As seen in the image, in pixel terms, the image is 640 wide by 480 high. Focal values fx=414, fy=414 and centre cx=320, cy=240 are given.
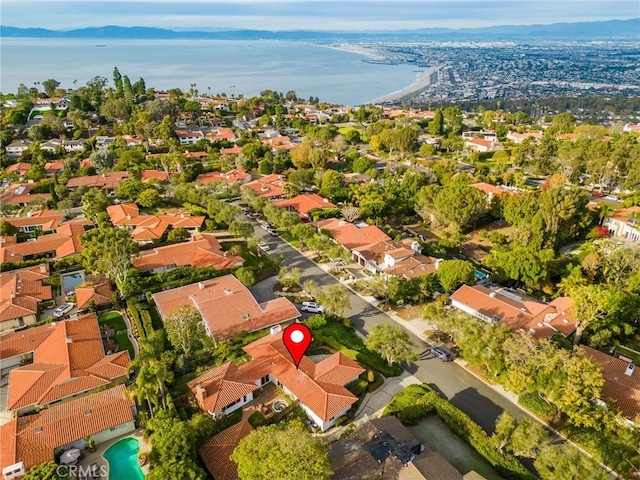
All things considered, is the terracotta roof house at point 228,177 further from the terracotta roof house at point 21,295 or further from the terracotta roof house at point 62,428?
the terracotta roof house at point 62,428

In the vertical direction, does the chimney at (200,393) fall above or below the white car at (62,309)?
above

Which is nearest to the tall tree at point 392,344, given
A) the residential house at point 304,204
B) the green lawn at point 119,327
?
the green lawn at point 119,327

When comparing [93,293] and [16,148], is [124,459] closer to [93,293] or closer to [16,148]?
[93,293]

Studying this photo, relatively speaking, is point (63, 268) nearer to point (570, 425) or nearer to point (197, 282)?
point (197, 282)

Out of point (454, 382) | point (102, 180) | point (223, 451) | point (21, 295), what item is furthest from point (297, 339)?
point (102, 180)

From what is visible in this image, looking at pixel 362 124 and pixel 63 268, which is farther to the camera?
pixel 362 124

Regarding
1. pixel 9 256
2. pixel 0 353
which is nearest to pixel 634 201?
pixel 0 353

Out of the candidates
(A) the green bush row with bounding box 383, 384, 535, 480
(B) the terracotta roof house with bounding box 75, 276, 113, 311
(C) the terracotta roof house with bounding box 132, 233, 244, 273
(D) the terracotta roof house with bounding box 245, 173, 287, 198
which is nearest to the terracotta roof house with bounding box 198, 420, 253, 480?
(A) the green bush row with bounding box 383, 384, 535, 480
